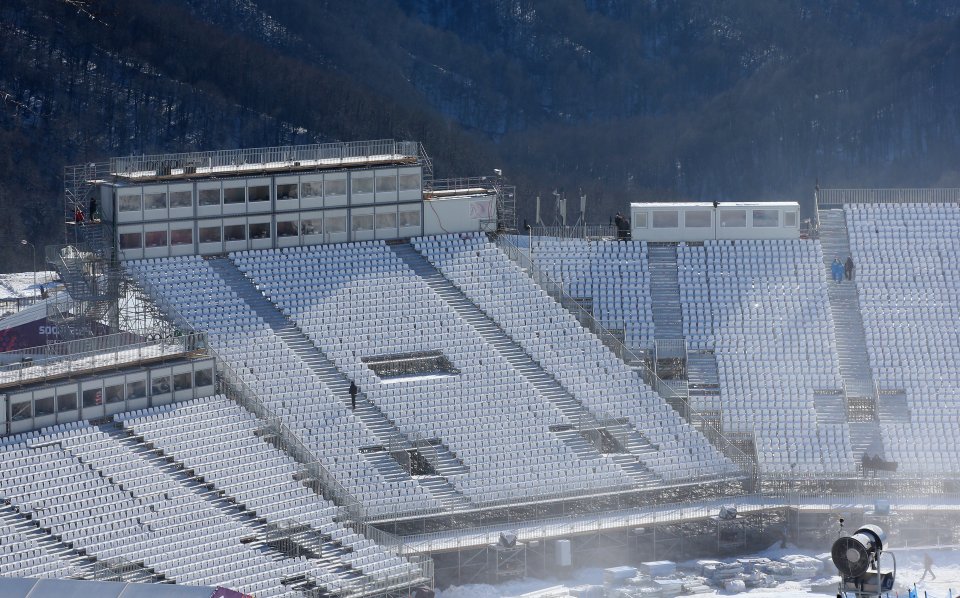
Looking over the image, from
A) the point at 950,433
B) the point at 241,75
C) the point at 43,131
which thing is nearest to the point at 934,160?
the point at 241,75

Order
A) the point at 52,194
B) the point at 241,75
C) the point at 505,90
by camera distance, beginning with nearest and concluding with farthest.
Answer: the point at 52,194 → the point at 241,75 → the point at 505,90

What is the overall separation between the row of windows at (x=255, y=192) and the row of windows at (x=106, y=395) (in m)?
8.98

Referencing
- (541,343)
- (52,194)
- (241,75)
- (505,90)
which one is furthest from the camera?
(505,90)

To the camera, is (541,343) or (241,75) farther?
(241,75)

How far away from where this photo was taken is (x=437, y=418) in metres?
60.5

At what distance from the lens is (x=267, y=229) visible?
6775cm

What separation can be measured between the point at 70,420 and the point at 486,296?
17.2 m

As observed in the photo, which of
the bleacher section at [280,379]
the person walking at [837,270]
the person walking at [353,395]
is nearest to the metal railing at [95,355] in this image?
the bleacher section at [280,379]

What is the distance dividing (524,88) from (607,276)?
72.8m

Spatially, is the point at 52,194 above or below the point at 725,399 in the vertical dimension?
above

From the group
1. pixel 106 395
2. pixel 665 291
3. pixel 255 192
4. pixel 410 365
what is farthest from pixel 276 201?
pixel 665 291

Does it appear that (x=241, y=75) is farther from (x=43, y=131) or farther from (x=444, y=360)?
(x=444, y=360)

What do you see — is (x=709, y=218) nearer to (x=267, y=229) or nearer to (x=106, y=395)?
(x=267, y=229)

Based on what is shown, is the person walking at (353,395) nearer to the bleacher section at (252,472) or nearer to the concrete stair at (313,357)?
the concrete stair at (313,357)
